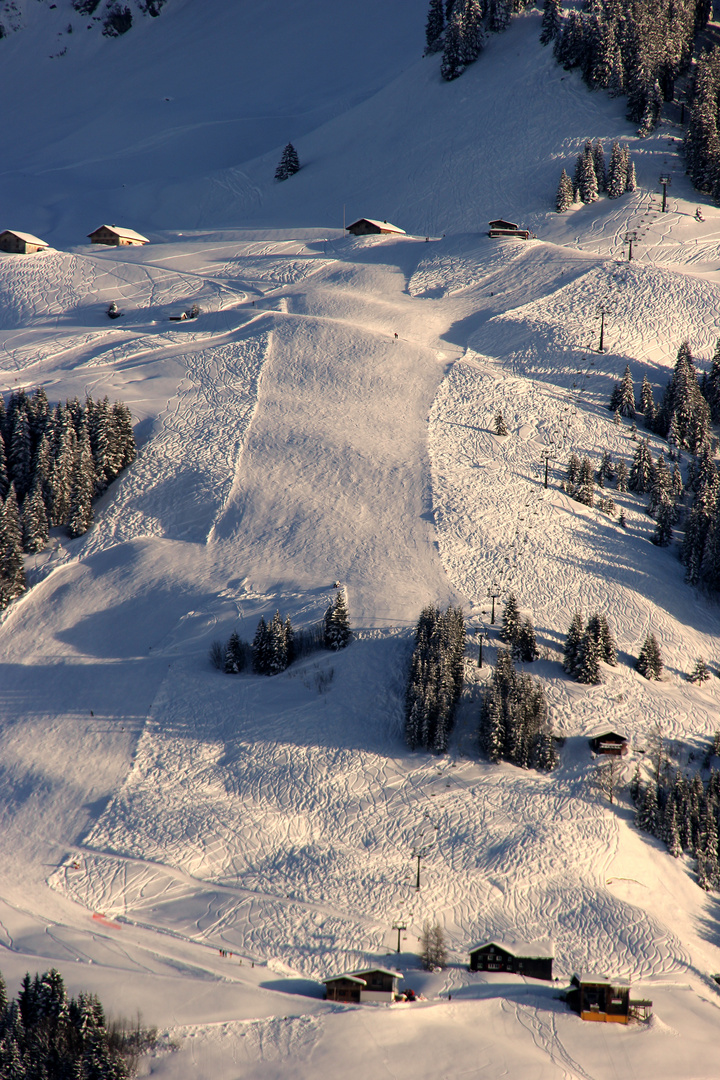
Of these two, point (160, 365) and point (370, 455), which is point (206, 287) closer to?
point (160, 365)

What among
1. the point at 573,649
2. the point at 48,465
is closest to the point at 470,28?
the point at 48,465

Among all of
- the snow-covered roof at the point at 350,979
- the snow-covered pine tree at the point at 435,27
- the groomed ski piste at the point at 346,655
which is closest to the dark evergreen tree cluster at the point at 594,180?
the groomed ski piste at the point at 346,655

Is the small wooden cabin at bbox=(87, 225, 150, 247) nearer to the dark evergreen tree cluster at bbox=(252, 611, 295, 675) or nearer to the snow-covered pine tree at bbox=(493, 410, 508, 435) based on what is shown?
the snow-covered pine tree at bbox=(493, 410, 508, 435)

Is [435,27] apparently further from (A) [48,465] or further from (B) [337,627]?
(B) [337,627]

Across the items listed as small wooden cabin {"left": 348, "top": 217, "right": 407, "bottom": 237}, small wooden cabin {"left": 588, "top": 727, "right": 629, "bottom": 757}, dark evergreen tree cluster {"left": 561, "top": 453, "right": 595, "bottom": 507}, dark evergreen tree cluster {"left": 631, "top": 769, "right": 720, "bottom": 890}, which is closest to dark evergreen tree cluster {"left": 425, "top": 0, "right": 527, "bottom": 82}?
small wooden cabin {"left": 348, "top": 217, "right": 407, "bottom": 237}

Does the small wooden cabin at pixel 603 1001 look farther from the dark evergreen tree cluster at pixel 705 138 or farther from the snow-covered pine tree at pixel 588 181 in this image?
the dark evergreen tree cluster at pixel 705 138

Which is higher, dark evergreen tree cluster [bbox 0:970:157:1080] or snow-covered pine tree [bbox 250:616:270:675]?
snow-covered pine tree [bbox 250:616:270:675]
